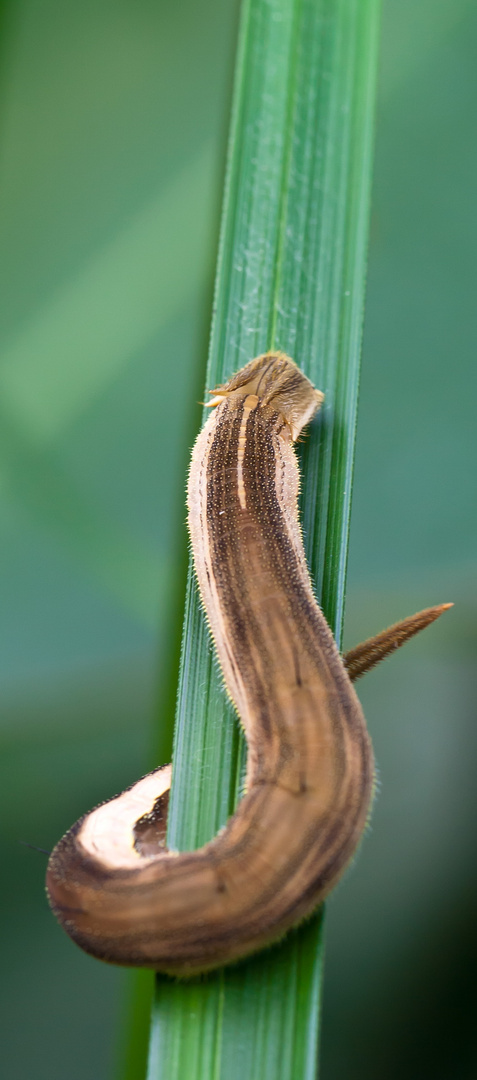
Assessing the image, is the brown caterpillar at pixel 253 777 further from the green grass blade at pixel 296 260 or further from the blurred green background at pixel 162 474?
the blurred green background at pixel 162 474

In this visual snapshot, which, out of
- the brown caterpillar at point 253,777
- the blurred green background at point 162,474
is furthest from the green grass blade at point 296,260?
the blurred green background at point 162,474

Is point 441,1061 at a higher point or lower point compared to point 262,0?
lower

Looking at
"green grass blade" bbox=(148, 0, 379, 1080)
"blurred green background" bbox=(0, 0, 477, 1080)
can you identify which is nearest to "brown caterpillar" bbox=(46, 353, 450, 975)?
"green grass blade" bbox=(148, 0, 379, 1080)

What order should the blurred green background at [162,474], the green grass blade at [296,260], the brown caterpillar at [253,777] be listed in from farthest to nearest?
the blurred green background at [162,474] < the green grass blade at [296,260] < the brown caterpillar at [253,777]

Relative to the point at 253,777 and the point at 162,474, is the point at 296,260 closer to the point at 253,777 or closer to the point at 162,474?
the point at 162,474

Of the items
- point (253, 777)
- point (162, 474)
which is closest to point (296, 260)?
point (162, 474)

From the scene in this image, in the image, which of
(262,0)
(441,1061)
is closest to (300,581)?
(441,1061)

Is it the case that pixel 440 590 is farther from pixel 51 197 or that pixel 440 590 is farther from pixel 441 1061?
pixel 51 197
